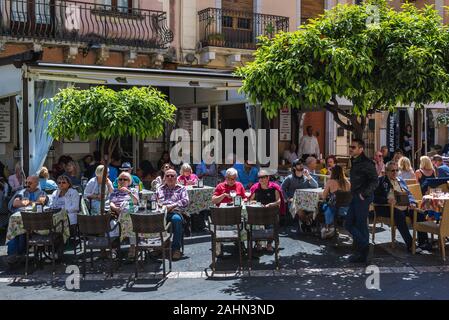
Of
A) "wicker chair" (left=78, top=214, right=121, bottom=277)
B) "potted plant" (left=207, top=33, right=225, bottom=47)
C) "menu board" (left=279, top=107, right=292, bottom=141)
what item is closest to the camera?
"wicker chair" (left=78, top=214, right=121, bottom=277)

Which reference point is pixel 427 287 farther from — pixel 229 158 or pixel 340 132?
pixel 340 132

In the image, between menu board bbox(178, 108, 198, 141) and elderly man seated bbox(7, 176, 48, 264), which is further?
menu board bbox(178, 108, 198, 141)

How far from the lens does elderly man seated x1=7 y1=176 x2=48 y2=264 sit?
25.7 feet

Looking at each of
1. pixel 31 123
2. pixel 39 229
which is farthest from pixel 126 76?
pixel 39 229

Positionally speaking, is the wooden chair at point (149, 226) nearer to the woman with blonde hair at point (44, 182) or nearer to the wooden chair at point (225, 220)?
the wooden chair at point (225, 220)

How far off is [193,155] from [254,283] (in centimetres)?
924

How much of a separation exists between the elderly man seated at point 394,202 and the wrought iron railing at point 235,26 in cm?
840

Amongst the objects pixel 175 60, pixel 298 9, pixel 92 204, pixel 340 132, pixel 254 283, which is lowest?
pixel 254 283

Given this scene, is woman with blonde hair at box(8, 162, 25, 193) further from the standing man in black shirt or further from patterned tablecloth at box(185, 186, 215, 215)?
the standing man in black shirt

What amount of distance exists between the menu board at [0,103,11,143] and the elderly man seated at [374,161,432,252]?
29.7ft

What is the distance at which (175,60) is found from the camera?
15.8m

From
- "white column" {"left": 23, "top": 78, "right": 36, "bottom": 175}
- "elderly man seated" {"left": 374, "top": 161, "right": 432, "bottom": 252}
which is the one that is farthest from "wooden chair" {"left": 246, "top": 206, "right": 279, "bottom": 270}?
"white column" {"left": 23, "top": 78, "right": 36, "bottom": 175}

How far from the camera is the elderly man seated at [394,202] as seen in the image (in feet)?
27.8

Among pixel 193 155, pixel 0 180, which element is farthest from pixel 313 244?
pixel 193 155
